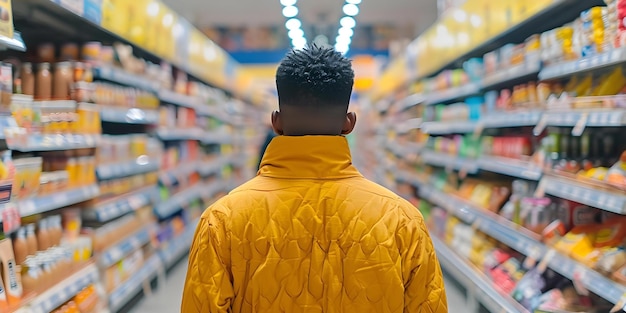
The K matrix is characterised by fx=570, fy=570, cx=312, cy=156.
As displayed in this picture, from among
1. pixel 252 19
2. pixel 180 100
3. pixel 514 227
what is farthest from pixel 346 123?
pixel 252 19

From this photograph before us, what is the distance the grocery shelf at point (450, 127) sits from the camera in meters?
4.74

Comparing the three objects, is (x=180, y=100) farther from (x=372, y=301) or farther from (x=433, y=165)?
(x=372, y=301)

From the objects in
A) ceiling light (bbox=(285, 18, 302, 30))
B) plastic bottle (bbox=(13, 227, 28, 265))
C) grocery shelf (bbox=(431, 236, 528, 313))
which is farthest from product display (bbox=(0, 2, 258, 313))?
ceiling light (bbox=(285, 18, 302, 30))

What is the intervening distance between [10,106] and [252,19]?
35.7ft

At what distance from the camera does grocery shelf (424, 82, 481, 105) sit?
4638 millimetres

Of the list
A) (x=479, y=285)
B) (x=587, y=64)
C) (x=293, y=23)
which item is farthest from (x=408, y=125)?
(x=587, y=64)

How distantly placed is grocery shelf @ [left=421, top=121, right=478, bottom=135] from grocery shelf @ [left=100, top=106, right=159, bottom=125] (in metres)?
2.63

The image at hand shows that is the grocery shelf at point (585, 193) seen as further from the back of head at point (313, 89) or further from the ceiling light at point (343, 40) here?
the ceiling light at point (343, 40)

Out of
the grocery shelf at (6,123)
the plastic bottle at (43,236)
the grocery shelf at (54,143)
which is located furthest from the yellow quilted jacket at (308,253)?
the plastic bottle at (43,236)

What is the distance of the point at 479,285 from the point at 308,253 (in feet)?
10.2

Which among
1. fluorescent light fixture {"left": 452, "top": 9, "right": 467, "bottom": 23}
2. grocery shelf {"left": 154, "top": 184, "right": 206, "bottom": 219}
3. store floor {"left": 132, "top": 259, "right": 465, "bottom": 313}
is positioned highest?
fluorescent light fixture {"left": 452, "top": 9, "right": 467, "bottom": 23}

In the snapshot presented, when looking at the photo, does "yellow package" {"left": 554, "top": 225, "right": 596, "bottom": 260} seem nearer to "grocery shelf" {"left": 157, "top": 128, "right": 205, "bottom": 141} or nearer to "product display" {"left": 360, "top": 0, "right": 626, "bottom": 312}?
"product display" {"left": 360, "top": 0, "right": 626, "bottom": 312}

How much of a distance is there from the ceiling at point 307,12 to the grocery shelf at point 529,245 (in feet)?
22.6

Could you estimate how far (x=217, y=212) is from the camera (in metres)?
1.28
